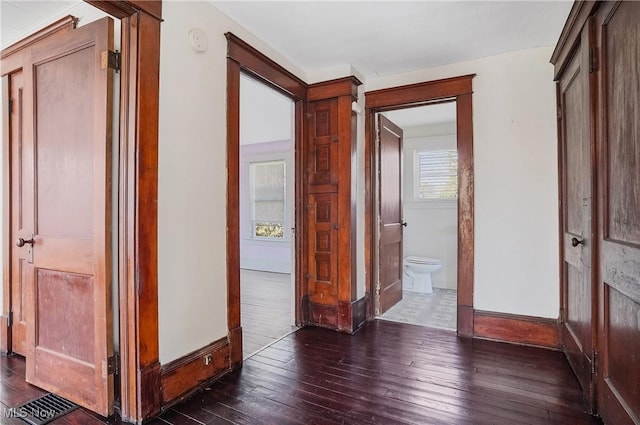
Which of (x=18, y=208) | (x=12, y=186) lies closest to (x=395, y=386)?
(x=18, y=208)

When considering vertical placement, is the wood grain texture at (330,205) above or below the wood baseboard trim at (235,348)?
above

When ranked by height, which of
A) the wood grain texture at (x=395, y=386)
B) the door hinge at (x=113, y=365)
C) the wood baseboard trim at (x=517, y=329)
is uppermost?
the door hinge at (x=113, y=365)

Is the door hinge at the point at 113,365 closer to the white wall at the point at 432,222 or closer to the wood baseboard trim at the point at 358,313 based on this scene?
the wood baseboard trim at the point at 358,313

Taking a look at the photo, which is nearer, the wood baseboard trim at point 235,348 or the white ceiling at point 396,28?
the white ceiling at point 396,28

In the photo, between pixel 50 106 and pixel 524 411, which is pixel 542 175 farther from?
pixel 50 106

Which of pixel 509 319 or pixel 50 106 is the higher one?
pixel 50 106

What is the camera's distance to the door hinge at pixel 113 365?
1.80m

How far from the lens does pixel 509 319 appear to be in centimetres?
288

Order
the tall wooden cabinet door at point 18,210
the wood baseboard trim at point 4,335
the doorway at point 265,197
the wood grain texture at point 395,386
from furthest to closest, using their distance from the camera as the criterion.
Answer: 1. the doorway at point 265,197
2. the wood baseboard trim at point 4,335
3. the tall wooden cabinet door at point 18,210
4. the wood grain texture at point 395,386

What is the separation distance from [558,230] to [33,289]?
3696 millimetres

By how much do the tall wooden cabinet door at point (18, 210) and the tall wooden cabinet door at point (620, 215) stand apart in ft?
10.6

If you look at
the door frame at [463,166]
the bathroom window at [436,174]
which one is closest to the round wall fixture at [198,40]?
the door frame at [463,166]

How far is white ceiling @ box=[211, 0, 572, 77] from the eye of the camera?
2225mm

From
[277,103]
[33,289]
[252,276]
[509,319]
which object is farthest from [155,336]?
[252,276]
